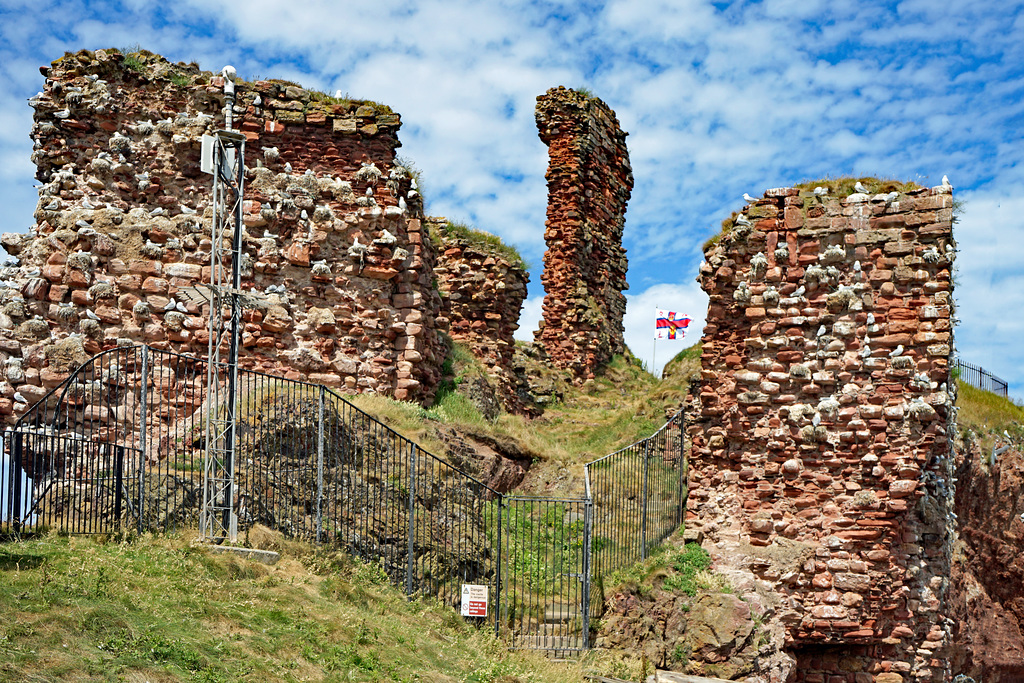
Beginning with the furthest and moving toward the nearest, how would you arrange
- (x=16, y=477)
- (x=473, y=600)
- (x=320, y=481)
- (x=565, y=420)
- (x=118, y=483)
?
(x=565, y=420) < (x=473, y=600) < (x=320, y=481) < (x=118, y=483) < (x=16, y=477)

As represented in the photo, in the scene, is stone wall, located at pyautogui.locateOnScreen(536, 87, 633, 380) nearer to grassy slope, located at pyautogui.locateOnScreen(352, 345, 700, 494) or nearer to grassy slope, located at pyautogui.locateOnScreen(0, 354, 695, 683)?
grassy slope, located at pyautogui.locateOnScreen(352, 345, 700, 494)

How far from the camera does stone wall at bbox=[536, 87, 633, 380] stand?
2600 cm

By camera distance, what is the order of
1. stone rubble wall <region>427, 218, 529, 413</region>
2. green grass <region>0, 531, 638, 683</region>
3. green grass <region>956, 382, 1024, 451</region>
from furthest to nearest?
stone rubble wall <region>427, 218, 529, 413</region> → green grass <region>956, 382, 1024, 451</region> → green grass <region>0, 531, 638, 683</region>

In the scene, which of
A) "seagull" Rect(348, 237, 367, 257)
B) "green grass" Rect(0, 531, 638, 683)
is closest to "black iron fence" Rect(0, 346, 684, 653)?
"green grass" Rect(0, 531, 638, 683)

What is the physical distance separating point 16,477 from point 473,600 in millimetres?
5797

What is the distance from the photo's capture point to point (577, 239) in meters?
26.2

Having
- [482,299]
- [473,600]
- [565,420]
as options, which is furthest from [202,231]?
[565,420]

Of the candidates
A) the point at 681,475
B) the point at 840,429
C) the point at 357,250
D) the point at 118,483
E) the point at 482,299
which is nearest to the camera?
the point at 118,483

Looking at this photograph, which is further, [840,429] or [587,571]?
[840,429]

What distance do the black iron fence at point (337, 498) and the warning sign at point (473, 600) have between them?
0.24 metres

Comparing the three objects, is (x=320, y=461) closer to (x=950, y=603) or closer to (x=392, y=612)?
(x=392, y=612)

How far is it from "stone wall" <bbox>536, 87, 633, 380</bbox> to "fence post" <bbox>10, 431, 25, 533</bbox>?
16.4 m

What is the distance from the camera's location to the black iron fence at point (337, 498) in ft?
38.8

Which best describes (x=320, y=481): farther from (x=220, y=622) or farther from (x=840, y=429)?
(x=840, y=429)
